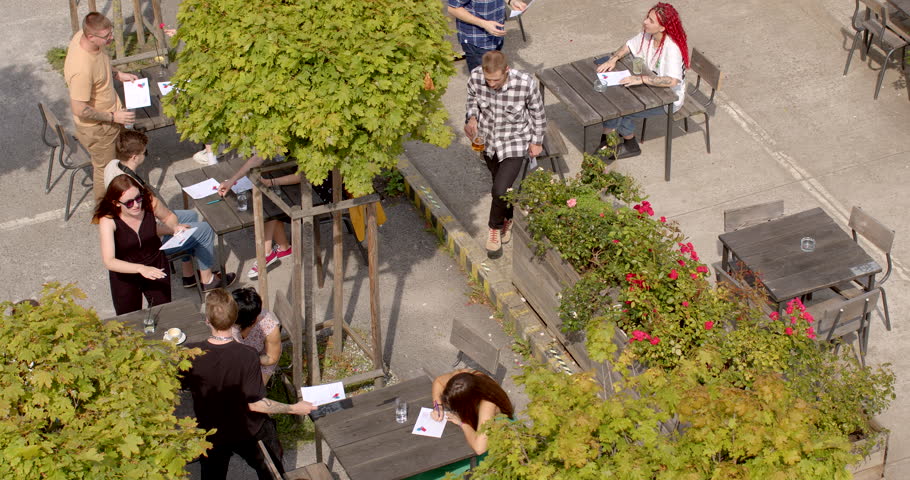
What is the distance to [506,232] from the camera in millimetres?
8938

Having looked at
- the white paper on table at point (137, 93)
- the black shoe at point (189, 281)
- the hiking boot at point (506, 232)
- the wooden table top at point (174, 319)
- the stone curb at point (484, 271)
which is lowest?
the black shoe at point (189, 281)

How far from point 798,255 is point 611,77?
263 centimetres

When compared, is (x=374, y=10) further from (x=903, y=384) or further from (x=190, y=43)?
(x=903, y=384)

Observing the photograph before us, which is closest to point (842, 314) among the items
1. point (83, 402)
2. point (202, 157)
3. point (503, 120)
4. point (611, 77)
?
point (503, 120)

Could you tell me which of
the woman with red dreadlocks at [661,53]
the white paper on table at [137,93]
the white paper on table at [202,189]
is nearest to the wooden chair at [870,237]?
the woman with red dreadlocks at [661,53]

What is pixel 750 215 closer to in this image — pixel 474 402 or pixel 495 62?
pixel 495 62

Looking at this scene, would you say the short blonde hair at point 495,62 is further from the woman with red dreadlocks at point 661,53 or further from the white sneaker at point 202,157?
the white sneaker at point 202,157

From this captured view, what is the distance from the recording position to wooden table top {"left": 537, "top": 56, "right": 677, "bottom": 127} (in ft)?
29.7

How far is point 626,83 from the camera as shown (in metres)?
9.29

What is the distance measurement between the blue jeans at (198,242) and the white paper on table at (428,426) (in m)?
2.72

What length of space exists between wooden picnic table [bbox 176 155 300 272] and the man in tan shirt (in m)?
0.80

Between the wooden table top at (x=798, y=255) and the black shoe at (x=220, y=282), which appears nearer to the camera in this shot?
the wooden table top at (x=798, y=255)

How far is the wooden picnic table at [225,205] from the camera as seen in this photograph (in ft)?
27.1

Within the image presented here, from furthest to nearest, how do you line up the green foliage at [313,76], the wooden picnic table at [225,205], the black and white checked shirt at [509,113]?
1. the wooden picnic table at [225,205]
2. the black and white checked shirt at [509,113]
3. the green foliage at [313,76]
